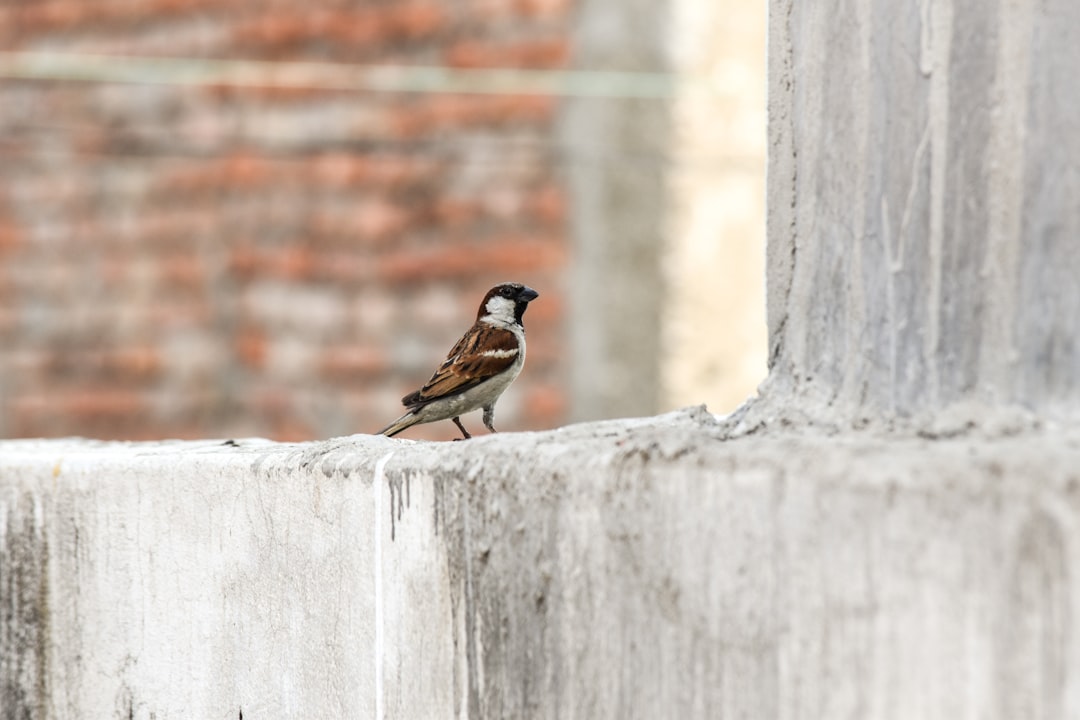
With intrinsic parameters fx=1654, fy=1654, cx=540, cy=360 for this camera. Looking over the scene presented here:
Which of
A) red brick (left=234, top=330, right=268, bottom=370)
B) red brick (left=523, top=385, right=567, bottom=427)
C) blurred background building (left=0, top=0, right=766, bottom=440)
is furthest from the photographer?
red brick (left=234, top=330, right=268, bottom=370)

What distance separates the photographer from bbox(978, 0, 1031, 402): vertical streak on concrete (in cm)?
155

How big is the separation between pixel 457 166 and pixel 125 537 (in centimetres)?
422

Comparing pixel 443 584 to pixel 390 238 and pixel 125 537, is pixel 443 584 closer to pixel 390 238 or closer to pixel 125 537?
pixel 125 537

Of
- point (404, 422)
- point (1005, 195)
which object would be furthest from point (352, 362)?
point (1005, 195)

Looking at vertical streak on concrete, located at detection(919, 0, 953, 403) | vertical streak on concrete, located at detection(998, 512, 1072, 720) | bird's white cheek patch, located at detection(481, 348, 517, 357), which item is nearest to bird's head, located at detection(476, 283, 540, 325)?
bird's white cheek patch, located at detection(481, 348, 517, 357)

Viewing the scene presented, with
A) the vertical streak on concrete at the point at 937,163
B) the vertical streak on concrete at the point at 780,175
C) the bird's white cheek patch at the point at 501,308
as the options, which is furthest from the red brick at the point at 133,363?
the vertical streak on concrete at the point at 937,163

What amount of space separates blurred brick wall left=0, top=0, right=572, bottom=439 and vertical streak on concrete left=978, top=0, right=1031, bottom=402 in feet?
15.1

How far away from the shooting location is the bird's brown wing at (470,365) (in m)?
3.96

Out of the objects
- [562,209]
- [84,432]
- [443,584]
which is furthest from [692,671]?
[84,432]

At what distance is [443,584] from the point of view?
185cm

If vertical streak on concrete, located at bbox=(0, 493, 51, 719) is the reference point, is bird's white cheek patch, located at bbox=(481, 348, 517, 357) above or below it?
above

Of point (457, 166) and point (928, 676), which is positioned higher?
point (457, 166)

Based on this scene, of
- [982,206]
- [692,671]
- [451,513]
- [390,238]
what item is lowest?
[692,671]

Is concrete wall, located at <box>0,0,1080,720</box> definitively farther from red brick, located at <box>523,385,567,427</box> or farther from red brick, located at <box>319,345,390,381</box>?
red brick, located at <box>319,345,390,381</box>
